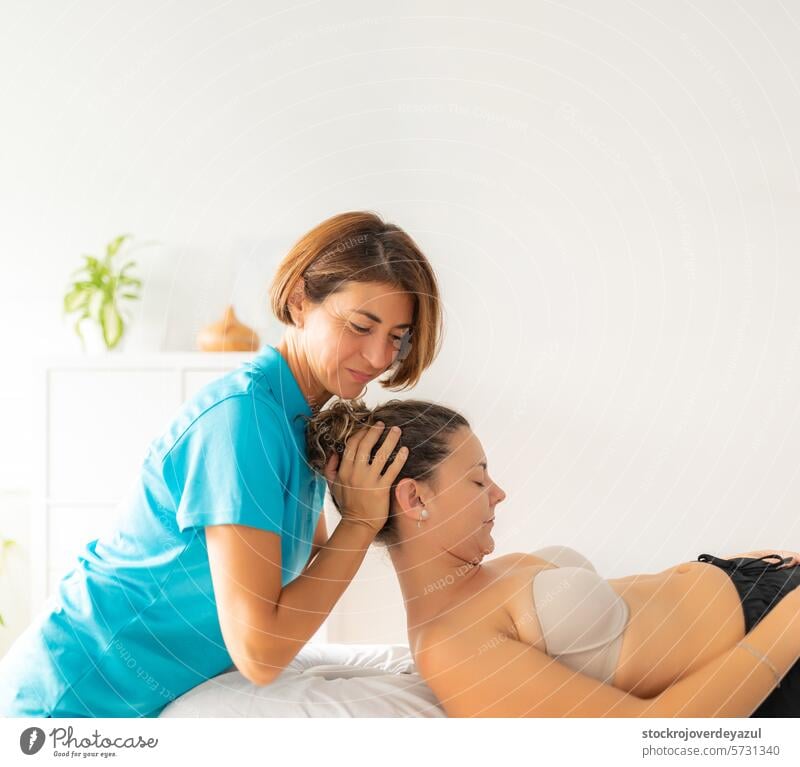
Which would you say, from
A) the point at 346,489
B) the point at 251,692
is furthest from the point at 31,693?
the point at 346,489

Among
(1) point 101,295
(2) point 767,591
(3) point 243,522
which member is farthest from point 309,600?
(1) point 101,295

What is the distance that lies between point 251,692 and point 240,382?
0.32m

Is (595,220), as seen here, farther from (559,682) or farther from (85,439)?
(85,439)

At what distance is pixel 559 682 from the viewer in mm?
827

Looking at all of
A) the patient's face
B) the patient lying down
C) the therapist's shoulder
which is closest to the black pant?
the patient lying down

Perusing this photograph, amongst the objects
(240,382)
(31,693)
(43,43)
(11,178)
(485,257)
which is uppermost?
(43,43)

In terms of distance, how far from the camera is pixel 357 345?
2.93 feet

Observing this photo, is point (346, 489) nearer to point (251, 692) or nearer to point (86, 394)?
point (251, 692)

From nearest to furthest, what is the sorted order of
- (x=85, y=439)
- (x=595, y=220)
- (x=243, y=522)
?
(x=243, y=522)
(x=595, y=220)
(x=85, y=439)

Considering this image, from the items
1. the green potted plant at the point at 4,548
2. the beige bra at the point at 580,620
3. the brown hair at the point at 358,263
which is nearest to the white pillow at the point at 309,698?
the beige bra at the point at 580,620

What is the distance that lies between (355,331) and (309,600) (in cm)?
27

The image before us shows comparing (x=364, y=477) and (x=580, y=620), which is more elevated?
(x=364, y=477)

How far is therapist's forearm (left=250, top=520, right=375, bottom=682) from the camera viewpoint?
0.79 meters

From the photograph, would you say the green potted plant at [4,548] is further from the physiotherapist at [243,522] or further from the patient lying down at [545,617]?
the patient lying down at [545,617]
